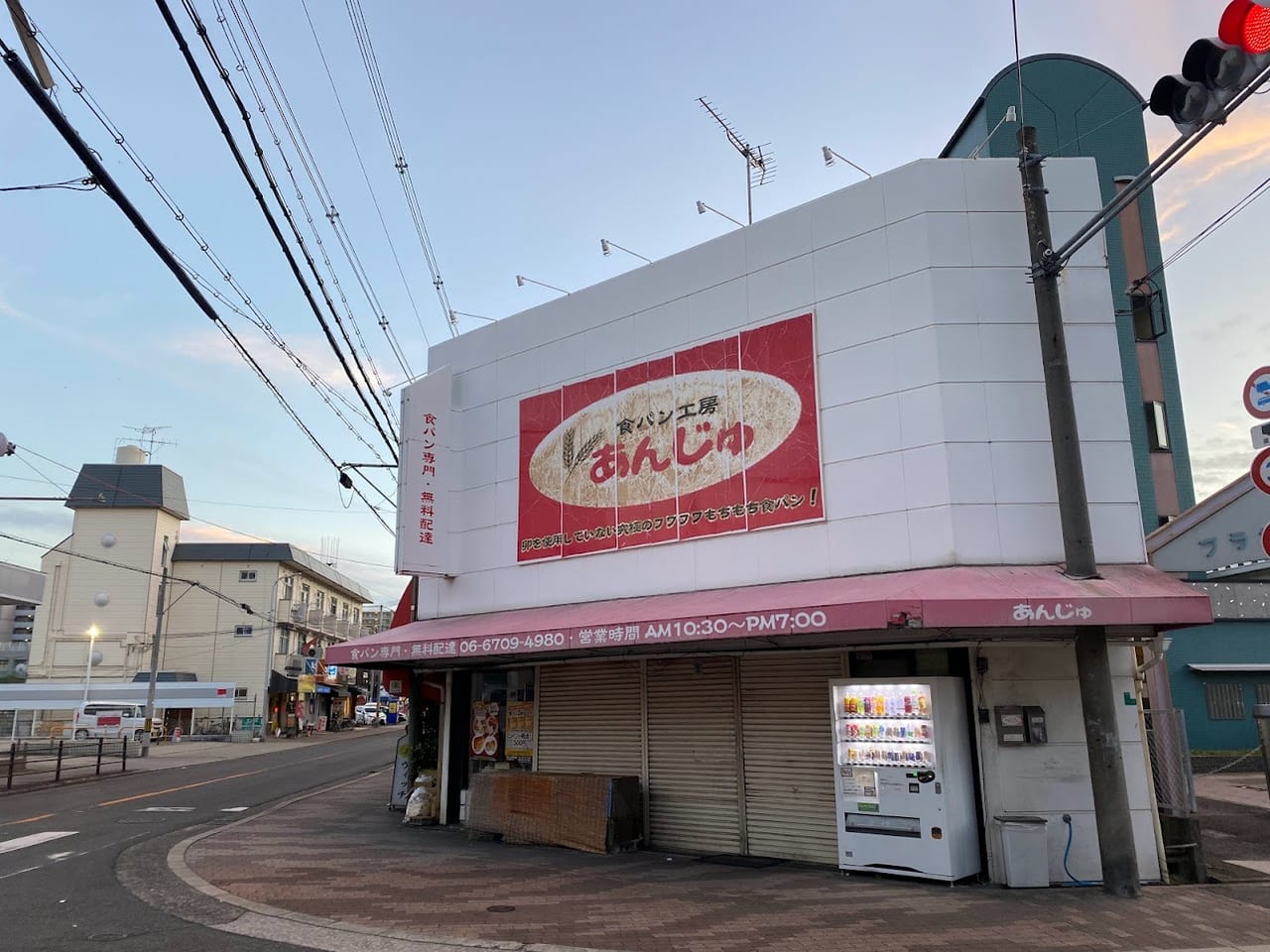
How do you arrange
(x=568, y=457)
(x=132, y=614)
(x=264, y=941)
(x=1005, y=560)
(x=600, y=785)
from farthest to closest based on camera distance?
(x=132, y=614) → (x=568, y=457) → (x=600, y=785) → (x=1005, y=560) → (x=264, y=941)

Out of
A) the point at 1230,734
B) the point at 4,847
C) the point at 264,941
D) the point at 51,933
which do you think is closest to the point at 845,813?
the point at 264,941

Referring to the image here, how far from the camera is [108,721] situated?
3816cm

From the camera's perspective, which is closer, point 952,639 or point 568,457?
point 952,639

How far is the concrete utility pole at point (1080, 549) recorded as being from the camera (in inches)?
356

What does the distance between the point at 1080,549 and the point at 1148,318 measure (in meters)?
15.9

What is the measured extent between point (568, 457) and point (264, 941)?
8170 mm

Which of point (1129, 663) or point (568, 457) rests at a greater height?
point (568, 457)

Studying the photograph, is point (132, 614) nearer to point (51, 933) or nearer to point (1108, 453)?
point (51, 933)

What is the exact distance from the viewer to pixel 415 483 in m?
15.0

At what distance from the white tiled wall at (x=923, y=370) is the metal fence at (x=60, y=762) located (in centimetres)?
1913

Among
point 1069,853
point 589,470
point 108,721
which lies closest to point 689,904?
point 1069,853

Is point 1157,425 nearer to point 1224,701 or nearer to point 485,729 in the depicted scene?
point 1224,701

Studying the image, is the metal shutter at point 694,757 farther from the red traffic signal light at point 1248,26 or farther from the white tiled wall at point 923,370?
the red traffic signal light at point 1248,26

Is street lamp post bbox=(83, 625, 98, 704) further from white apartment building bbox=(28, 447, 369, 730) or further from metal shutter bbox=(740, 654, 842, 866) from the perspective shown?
metal shutter bbox=(740, 654, 842, 866)
